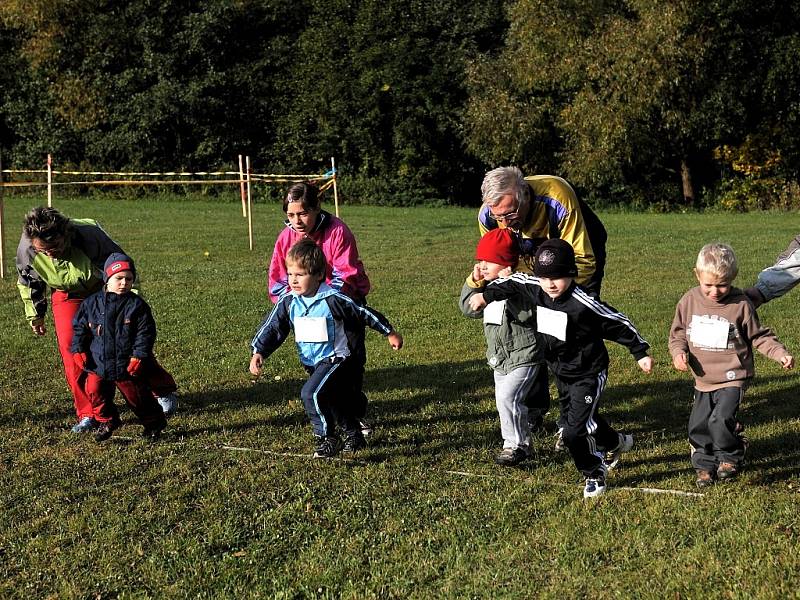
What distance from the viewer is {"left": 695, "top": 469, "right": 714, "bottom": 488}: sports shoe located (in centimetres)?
540

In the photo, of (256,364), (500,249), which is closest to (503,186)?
(500,249)

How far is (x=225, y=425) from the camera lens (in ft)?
23.1

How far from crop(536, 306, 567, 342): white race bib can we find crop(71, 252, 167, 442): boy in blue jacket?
8.96 ft

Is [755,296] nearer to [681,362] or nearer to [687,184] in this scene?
[681,362]

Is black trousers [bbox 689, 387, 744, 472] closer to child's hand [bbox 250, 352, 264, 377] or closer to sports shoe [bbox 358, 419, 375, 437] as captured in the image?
sports shoe [bbox 358, 419, 375, 437]

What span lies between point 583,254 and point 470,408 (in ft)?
7.11

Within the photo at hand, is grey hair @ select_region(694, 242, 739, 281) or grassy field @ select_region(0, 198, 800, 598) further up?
grey hair @ select_region(694, 242, 739, 281)

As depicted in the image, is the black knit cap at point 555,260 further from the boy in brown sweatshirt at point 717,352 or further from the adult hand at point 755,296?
the adult hand at point 755,296

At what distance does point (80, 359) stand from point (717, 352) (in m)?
4.27

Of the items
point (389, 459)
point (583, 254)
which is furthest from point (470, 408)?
point (583, 254)

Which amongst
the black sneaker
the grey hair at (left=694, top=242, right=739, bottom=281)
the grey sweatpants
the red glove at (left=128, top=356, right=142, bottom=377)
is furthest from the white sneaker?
the red glove at (left=128, top=356, right=142, bottom=377)

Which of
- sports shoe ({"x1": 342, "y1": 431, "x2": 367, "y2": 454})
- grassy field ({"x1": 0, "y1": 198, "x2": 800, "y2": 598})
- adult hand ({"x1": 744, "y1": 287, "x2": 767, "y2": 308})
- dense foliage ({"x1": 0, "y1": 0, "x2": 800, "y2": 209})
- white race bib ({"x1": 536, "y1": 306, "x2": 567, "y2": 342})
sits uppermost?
dense foliage ({"x1": 0, "y1": 0, "x2": 800, "y2": 209})

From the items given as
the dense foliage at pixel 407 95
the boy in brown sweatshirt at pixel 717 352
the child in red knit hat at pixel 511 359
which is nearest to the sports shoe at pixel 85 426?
the child in red knit hat at pixel 511 359

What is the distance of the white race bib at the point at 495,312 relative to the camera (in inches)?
225
